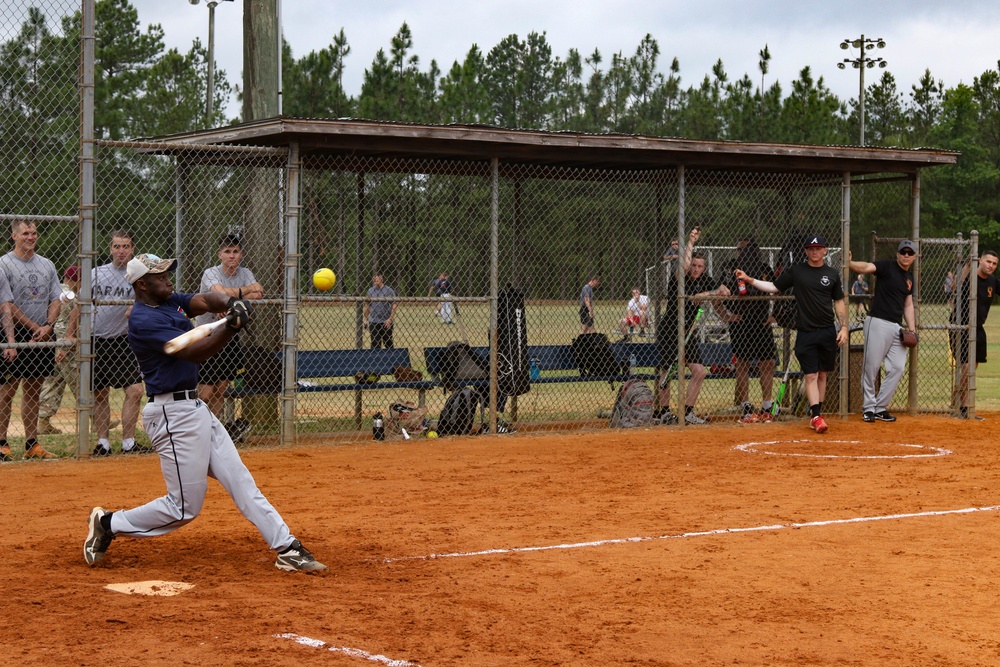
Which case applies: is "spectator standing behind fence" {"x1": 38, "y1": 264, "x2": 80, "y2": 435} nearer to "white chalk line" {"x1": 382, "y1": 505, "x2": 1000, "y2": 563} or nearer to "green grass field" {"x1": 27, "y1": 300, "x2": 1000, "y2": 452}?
"green grass field" {"x1": 27, "y1": 300, "x2": 1000, "y2": 452}

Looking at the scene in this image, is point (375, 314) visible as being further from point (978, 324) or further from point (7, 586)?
point (7, 586)

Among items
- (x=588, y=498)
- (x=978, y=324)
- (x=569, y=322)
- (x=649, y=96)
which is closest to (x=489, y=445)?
(x=588, y=498)

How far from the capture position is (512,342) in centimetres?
1276

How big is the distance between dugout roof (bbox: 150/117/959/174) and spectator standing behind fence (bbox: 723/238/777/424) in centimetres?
115

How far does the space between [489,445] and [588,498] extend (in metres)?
3.14

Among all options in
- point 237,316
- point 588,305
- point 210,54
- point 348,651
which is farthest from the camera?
point 210,54

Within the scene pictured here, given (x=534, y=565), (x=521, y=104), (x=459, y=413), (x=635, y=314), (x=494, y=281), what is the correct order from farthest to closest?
(x=521, y=104) → (x=635, y=314) → (x=459, y=413) → (x=494, y=281) → (x=534, y=565)

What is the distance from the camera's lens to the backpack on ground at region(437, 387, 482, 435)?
1247cm

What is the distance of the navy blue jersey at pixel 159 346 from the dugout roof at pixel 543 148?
4763 millimetres

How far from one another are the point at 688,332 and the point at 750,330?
2.40ft

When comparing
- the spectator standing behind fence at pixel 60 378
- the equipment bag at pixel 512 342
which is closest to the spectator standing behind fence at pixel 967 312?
the equipment bag at pixel 512 342

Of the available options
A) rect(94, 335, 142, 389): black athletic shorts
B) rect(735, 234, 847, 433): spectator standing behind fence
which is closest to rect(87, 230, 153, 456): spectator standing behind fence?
rect(94, 335, 142, 389): black athletic shorts

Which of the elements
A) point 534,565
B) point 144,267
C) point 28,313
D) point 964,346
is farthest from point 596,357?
point 144,267

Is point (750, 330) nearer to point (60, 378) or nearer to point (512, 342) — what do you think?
point (512, 342)
